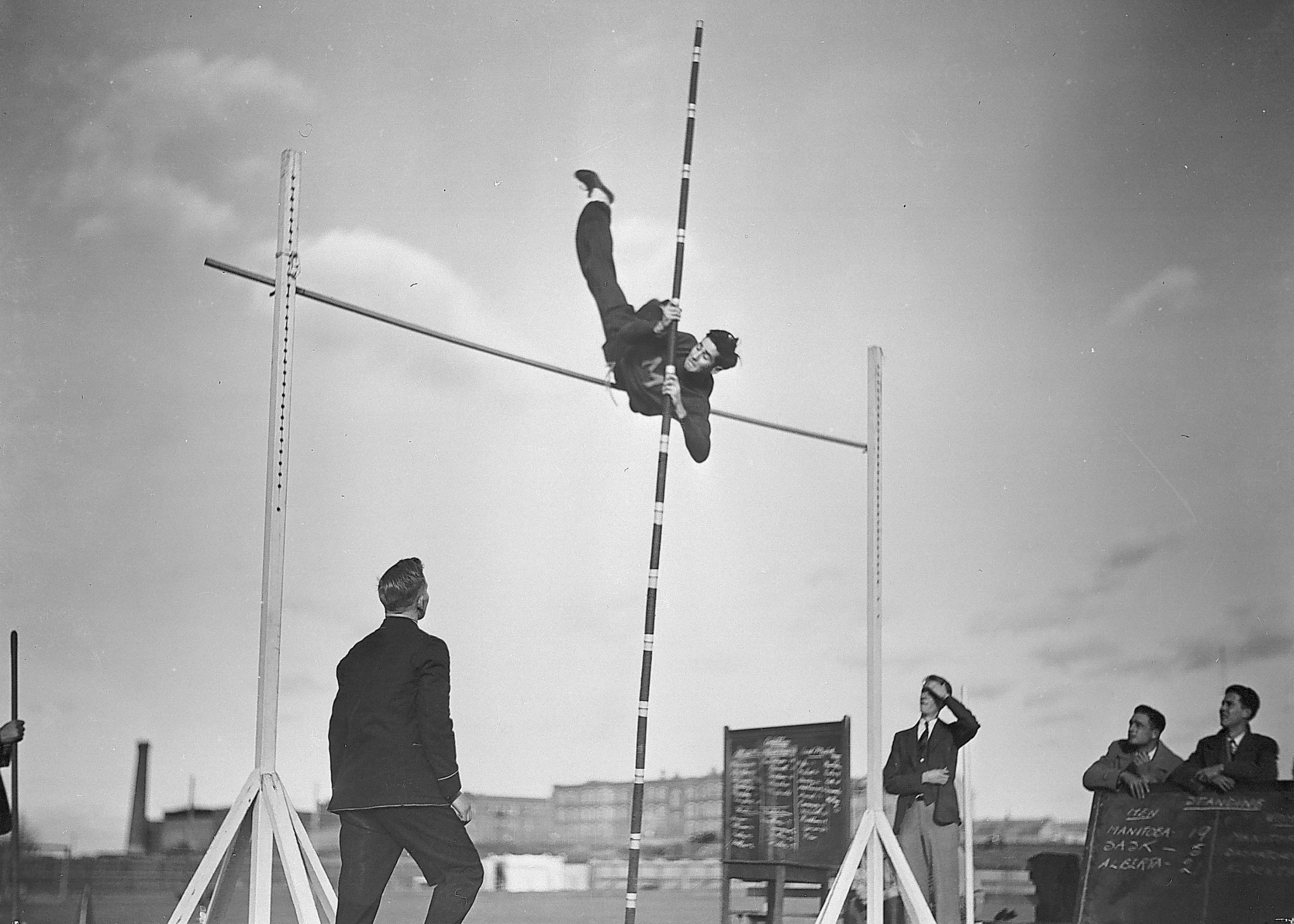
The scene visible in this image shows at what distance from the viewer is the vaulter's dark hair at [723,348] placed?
4887 mm

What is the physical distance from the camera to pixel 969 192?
17.0 feet

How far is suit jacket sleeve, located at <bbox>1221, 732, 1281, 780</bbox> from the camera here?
4.40 meters

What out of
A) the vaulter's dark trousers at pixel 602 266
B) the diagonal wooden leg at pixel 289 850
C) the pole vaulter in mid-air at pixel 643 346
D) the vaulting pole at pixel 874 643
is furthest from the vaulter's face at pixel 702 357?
the diagonal wooden leg at pixel 289 850

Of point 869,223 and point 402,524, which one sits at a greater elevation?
point 869,223

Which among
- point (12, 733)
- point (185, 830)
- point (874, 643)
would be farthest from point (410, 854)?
point (874, 643)

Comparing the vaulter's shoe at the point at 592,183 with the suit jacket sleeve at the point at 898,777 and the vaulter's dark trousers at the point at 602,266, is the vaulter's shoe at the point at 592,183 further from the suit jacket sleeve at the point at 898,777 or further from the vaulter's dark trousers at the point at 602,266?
the suit jacket sleeve at the point at 898,777

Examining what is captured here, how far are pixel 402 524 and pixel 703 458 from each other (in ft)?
3.38

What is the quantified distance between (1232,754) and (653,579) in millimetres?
Result: 1915

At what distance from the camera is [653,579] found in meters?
4.06

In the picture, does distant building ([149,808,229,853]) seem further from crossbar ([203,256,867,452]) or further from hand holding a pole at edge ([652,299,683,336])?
hand holding a pole at edge ([652,299,683,336])

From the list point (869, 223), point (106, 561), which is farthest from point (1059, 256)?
point (106, 561)

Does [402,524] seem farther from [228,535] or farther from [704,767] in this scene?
[704,767]

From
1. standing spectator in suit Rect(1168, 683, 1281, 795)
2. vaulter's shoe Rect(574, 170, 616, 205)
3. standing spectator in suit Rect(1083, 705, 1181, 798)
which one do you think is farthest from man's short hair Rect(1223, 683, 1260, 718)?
vaulter's shoe Rect(574, 170, 616, 205)

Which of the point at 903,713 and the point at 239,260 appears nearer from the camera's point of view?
the point at 239,260
